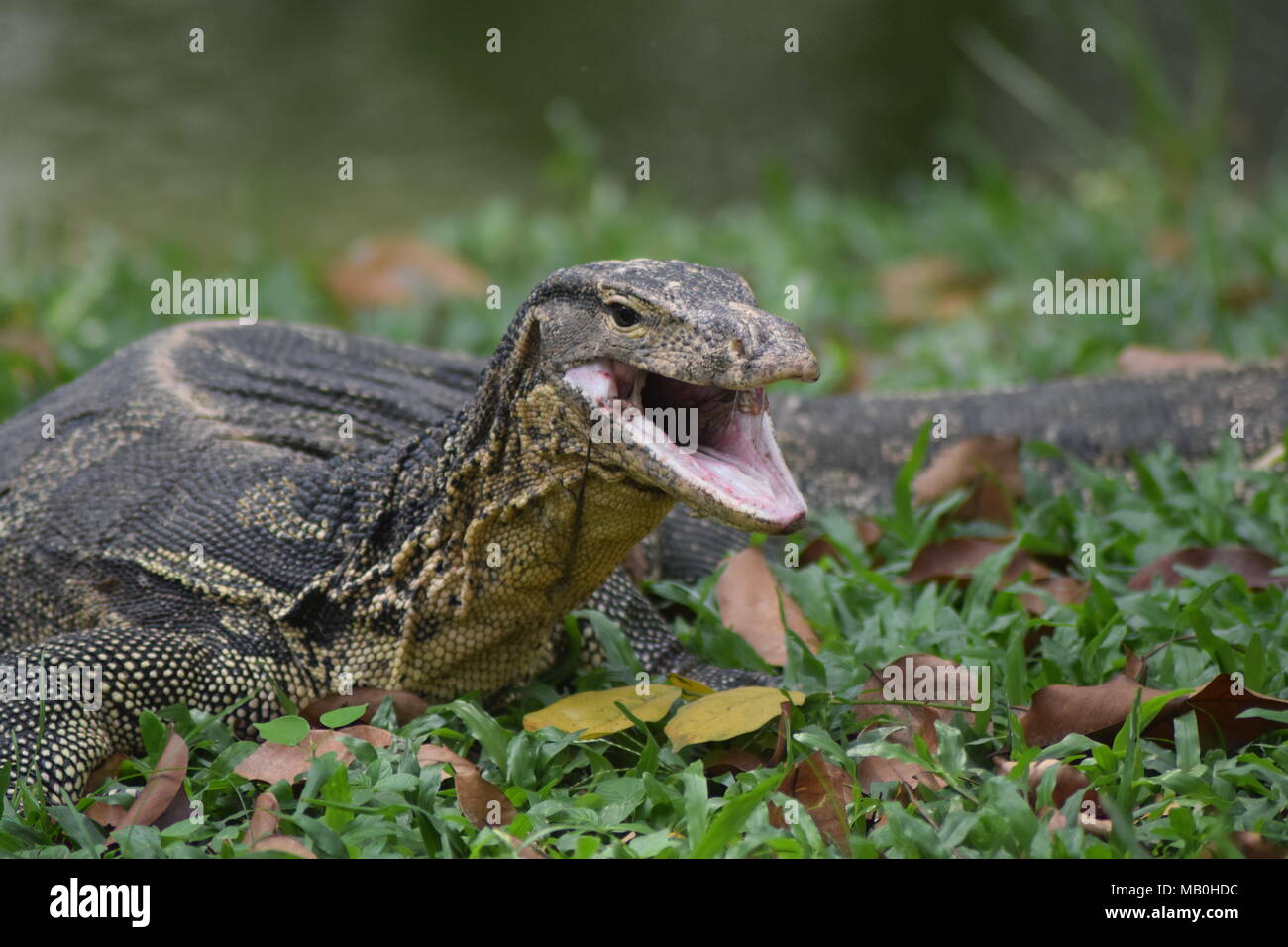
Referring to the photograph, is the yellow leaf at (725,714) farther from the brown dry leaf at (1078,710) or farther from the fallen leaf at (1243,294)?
the fallen leaf at (1243,294)

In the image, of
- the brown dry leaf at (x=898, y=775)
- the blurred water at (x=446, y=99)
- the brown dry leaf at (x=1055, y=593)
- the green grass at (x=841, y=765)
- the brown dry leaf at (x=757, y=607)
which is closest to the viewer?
the green grass at (x=841, y=765)

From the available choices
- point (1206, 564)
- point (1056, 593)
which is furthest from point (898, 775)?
point (1206, 564)

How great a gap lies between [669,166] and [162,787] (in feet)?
29.0

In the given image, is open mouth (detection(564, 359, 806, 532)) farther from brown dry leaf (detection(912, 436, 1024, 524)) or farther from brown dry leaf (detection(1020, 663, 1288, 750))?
brown dry leaf (detection(912, 436, 1024, 524))

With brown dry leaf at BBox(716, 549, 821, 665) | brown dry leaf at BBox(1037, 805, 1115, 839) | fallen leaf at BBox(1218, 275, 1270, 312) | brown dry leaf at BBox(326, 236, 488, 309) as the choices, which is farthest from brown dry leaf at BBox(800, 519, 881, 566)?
fallen leaf at BBox(1218, 275, 1270, 312)

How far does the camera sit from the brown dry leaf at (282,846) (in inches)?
101

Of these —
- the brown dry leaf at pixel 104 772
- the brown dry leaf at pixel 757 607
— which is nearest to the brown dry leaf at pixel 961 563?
the brown dry leaf at pixel 757 607

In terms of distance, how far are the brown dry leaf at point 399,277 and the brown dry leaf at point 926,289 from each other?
2.00 m

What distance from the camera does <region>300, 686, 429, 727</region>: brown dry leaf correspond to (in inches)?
128

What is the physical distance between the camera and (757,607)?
371 cm

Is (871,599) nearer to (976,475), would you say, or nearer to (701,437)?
(976,475)

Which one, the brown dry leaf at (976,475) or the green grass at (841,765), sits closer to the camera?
the green grass at (841,765)
